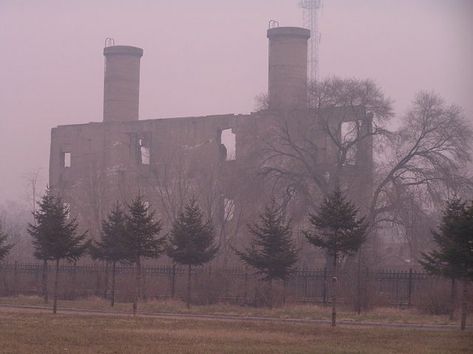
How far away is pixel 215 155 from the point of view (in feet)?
233

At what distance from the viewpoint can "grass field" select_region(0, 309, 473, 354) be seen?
19203mm

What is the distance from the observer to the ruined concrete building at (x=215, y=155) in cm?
5059

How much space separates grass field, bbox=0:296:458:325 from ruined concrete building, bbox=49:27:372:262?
14.2m

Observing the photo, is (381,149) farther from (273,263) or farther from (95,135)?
(95,135)

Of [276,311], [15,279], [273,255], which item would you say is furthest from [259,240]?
[15,279]

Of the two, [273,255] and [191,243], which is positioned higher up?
[191,243]

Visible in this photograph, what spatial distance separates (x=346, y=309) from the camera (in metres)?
35.0

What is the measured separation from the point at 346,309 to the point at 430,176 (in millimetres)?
15052

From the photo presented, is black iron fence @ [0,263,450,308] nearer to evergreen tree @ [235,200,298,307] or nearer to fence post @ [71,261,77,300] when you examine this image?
fence post @ [71,261,77,300]

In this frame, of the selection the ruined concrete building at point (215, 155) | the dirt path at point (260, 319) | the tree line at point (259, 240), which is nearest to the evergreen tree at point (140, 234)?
the tree line at point (259, 240)

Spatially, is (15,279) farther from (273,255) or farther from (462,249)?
(462,249)

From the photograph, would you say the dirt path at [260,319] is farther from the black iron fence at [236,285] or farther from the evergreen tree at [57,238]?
the black iron fence at [236,285]

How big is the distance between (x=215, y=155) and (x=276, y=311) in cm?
3831

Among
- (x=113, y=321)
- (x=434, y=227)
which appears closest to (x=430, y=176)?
(x=434, y=227)
